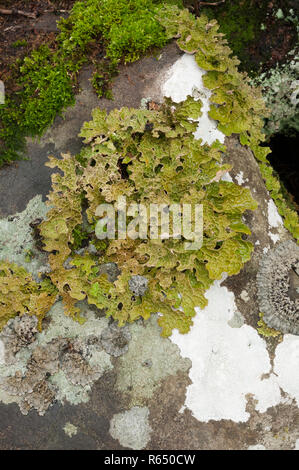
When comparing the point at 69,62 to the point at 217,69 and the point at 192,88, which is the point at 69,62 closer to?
the point at 192,88

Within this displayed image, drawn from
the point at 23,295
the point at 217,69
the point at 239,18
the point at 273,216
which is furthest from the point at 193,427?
the point at 239,18

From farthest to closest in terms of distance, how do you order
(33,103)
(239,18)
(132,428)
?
(239,18)
(33,103)
(132,428)

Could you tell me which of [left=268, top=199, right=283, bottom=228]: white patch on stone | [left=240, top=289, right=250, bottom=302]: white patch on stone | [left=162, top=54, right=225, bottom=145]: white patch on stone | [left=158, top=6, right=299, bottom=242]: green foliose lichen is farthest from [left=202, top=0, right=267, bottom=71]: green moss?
[left=240, top=289, right=250, bottom=302]: white patch on stone

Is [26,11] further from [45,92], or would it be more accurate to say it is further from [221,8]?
[221,8]


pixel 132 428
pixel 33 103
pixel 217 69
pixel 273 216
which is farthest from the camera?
pixel 273 216

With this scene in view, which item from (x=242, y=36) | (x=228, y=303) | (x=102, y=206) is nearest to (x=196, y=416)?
(x=228, y=303)
